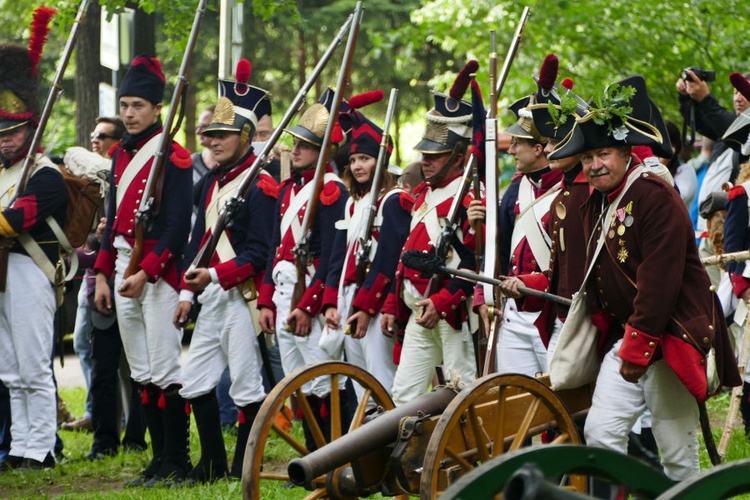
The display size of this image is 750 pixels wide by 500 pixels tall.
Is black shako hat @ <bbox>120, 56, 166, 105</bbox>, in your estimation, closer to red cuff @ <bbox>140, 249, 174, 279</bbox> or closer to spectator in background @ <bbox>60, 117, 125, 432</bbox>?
red cuff @ <bbox>140, 249, 174, 279</bbox>

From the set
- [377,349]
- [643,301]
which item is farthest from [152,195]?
[643,301]

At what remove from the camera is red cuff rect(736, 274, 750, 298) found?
7672mm

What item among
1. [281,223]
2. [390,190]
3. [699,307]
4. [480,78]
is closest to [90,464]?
[281,223]

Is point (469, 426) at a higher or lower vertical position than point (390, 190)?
lower

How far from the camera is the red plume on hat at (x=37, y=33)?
8359mm

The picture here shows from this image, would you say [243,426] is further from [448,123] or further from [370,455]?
[370,455]

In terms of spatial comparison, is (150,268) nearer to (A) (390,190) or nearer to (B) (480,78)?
(A) (390,190)

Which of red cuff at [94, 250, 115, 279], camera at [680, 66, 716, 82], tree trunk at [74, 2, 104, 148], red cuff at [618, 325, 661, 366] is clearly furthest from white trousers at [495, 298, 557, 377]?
tree trunk at [74, 2, 104, 148]

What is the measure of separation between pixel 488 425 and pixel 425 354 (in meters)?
2.03

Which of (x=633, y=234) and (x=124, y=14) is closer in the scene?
(x=633, y=234)

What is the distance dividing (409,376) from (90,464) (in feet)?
7.75

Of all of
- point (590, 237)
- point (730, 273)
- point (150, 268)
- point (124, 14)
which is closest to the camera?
point (590, 237)

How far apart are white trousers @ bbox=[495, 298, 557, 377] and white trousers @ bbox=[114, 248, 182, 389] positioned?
81.9 inches

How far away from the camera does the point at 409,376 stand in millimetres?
7070
